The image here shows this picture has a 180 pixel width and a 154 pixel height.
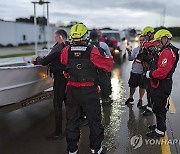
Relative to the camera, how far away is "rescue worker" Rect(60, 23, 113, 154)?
14.0 feet

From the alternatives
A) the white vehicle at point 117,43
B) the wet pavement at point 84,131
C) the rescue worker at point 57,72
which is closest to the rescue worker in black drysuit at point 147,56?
the wet pavement at point 84,131

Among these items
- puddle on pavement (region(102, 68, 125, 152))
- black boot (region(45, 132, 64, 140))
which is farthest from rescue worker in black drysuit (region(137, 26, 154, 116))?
black boot (region(45, 132, 64, 140))

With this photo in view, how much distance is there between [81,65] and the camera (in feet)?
14.0

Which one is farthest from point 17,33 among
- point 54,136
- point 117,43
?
point 54,136

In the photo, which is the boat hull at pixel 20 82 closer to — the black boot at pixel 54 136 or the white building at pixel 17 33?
the black boot at pixel 54 136

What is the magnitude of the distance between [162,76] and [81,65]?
1.54 m

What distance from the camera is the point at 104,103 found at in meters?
7.66

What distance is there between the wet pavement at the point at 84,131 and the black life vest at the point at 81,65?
4.30 feet

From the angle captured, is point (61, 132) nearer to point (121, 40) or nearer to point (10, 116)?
point (10, 116)

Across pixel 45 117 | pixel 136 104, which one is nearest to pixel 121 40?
pixel 136 104

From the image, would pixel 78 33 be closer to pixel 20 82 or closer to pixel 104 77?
pixel 104 77

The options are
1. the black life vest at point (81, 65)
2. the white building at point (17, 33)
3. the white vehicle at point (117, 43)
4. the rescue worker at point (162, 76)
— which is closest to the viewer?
the black life vest at point (81, 65)

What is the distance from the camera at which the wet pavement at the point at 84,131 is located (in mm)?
4973

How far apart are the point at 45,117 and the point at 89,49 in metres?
2.98
